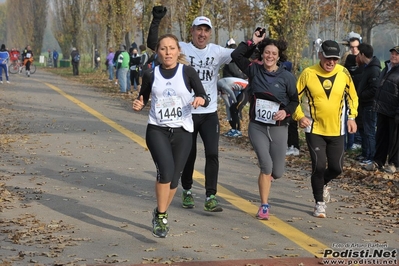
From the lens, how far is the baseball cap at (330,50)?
8227 millimetres

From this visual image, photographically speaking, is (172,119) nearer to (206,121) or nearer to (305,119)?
(206,121)

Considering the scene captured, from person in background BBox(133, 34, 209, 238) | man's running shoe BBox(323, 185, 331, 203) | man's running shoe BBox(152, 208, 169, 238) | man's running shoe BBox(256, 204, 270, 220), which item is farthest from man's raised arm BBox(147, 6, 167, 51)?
man's running shoe BBox(323, 185, 331, 203)

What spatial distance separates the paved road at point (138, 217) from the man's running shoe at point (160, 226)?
0.08 meters

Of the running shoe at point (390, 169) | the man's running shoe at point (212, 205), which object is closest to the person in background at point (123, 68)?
the running shoe at point (390, 169)

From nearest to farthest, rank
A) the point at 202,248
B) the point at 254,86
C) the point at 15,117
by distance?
the point at 202,248 → the point at 254,86 → the point at 15,117

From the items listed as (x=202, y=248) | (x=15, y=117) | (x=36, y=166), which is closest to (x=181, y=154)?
(x=202, y=248)

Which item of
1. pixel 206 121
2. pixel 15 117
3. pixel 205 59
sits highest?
pixel 205 59

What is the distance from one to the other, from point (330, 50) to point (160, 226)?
2706 millimetres

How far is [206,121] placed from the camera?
8438 millimetres

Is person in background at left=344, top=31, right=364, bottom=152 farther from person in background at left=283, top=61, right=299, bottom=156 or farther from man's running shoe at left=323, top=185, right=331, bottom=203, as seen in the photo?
man's running shoe at left=323, top=185, right=331, bottom=203

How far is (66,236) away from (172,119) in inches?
59.1

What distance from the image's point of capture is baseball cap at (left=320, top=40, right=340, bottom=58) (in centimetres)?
823

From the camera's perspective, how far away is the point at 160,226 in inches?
283

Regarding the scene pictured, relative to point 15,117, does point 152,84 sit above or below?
above
